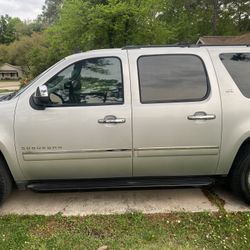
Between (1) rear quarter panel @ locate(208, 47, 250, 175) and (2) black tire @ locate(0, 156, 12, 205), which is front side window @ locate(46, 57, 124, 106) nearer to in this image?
(2) black tire @ locate(0, 156, 12, 205)

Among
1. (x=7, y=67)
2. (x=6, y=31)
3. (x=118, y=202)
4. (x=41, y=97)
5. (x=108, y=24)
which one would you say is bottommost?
(x=7, y=67)

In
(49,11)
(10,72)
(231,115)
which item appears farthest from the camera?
(49,11)

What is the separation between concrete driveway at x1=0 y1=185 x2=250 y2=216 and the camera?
4.04 m

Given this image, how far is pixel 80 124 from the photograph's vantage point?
3.80 meters

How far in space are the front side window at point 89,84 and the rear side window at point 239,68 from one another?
129 cm

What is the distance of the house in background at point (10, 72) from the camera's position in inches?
3184

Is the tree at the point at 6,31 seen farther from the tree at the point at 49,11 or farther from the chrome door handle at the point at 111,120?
the chrome door handle at the point at 111,120

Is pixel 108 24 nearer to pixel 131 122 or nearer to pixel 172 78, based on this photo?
pixel 172 78

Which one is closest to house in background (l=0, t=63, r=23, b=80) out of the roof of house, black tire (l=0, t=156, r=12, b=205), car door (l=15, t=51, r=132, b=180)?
the roof of house

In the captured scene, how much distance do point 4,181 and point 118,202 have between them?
55.1 inches

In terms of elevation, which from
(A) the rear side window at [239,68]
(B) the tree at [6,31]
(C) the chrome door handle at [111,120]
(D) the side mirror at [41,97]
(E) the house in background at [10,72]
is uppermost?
(A) the rear side window at [239,68]

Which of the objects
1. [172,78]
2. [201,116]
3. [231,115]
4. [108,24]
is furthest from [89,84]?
[108,24]

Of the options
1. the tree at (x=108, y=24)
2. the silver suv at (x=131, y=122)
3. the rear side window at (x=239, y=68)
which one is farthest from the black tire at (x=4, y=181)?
the tree at (x=108, y=24)

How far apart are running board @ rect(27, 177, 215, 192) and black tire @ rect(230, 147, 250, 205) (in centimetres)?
28
